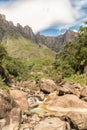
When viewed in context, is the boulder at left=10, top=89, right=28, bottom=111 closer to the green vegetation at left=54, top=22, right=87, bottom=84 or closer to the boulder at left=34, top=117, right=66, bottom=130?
the boulder at left=34, top=117, right=66, bottom=130

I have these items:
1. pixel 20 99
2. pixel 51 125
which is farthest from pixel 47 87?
pixel 51 125

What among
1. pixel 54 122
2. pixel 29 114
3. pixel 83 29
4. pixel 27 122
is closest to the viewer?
pixel 54 122

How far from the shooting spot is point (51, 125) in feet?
71.8

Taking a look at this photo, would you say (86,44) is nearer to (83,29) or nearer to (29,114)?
(83,29)

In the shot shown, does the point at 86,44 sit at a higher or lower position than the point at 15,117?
higher

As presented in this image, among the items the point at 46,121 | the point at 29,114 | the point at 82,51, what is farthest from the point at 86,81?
the point at 46,121

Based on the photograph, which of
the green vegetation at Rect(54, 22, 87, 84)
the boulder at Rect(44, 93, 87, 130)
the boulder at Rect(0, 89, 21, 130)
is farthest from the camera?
the green vegetation at Rect(54, 22, 87, 84)

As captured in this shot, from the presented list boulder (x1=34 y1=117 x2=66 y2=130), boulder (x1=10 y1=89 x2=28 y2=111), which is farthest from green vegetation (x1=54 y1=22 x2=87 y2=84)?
boulder (x1=34 y1=117 x2=66 y2=130)

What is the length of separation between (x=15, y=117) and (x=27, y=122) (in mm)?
2063

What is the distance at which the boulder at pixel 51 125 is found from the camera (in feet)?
70.8

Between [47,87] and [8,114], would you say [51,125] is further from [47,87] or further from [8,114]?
[47,87]

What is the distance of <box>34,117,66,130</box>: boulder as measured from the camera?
2158cm

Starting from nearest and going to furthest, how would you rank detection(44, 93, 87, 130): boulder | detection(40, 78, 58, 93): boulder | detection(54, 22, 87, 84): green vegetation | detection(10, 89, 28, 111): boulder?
detection(44, 93, 87, 130): boulder, detection(10, 89, 28, 111): boulder, detection(40, 78, 58, 93): boulder, detection(54, 22, 87, 84): green vegetation

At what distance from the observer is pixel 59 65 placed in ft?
256
